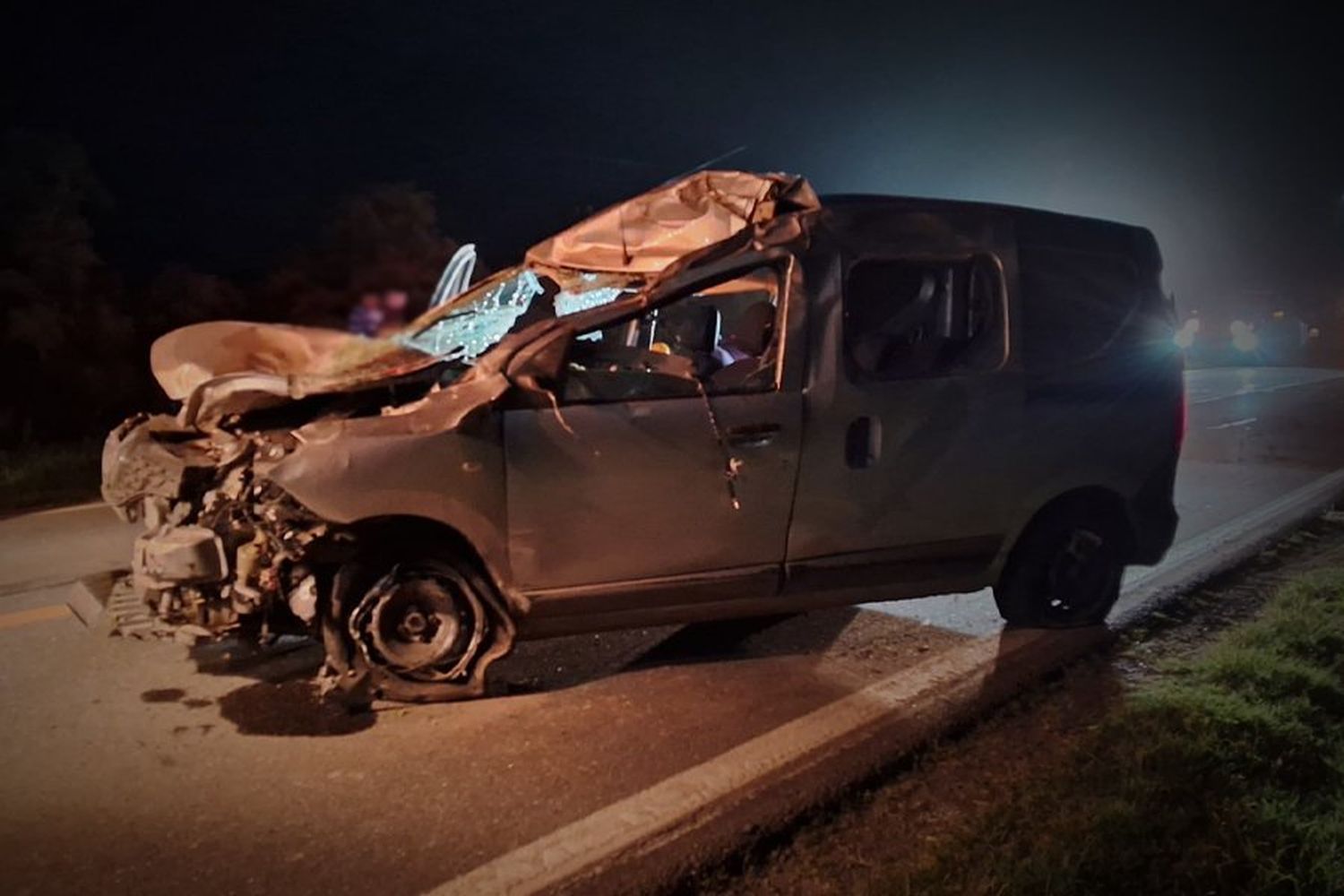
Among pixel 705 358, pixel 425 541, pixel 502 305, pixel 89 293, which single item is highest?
pixel 89 293

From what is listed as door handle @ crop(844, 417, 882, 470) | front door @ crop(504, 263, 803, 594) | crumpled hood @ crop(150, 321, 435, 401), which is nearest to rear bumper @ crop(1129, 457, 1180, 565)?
door handle @ crop(844, 417, 882, 470)

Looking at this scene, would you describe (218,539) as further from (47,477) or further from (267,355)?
(47,477)

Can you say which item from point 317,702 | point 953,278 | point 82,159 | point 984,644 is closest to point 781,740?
point 984,644

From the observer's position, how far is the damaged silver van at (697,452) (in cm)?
380

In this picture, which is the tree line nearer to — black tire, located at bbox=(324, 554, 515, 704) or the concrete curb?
black tire, located at bbox=(324, 554, 515, 704)

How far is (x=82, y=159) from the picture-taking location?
595 inches

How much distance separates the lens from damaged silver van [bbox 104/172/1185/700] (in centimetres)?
380

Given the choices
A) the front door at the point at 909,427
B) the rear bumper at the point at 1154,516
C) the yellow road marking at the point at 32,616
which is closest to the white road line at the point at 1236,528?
the rear bumper at the point at 1154,516


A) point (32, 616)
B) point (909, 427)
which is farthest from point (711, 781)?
point (32, 616)

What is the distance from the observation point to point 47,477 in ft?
35.7

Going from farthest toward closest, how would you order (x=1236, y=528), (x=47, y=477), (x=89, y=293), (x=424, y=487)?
1. (x=89, y=293)
2. (x=47, y=477)
3. (x=1236, y=528)
4. (x=424, y=487)

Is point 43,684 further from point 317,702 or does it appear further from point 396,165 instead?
point 396,165

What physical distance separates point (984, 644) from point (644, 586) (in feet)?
5.87

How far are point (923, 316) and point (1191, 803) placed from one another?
2.35 metres
